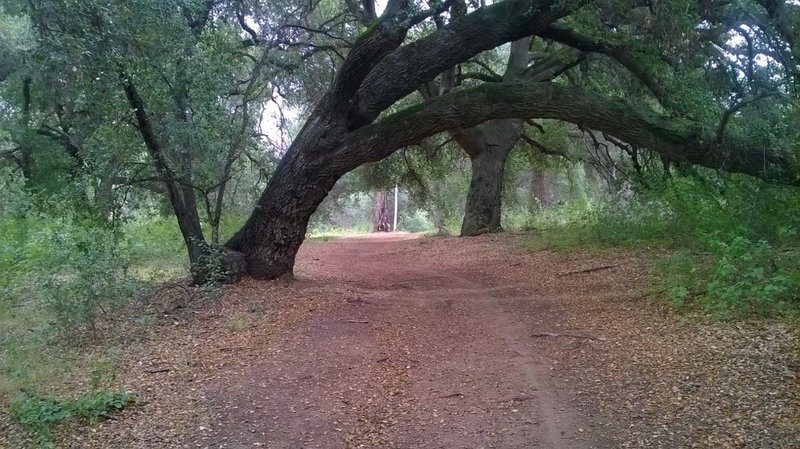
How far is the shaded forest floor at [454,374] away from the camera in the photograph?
3.96 meters

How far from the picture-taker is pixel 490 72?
1516 cm

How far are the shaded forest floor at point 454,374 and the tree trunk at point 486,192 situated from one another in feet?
24.7

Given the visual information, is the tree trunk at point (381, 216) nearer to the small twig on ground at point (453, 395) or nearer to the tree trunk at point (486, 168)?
the tree trunk at point (486, 168)

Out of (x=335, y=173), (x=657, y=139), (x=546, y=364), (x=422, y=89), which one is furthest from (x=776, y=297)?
(x=422, y=89)

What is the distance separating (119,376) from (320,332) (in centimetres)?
186

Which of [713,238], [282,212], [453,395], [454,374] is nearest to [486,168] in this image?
[282,212]

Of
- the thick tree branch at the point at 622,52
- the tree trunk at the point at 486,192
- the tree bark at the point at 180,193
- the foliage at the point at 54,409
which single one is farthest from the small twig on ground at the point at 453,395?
the tree trunk at the point at 486,192

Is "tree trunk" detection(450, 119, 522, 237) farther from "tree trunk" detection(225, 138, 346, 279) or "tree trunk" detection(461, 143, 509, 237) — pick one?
"tree trunk" detection(225, 138, 346, 279)

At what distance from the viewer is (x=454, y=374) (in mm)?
5020

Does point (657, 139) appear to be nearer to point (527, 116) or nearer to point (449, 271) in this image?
point (527, 116)

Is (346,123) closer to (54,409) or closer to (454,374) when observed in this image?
(454,374)

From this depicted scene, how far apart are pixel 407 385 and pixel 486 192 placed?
1082 centimetres

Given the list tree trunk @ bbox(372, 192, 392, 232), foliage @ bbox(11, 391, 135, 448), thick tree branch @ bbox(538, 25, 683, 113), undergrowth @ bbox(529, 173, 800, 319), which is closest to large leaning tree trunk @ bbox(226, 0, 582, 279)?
thick tree branch @ bbox(538, 25, 683, 113)

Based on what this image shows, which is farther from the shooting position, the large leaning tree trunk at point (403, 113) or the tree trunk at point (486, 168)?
the tree trunk at point (486, 168)
